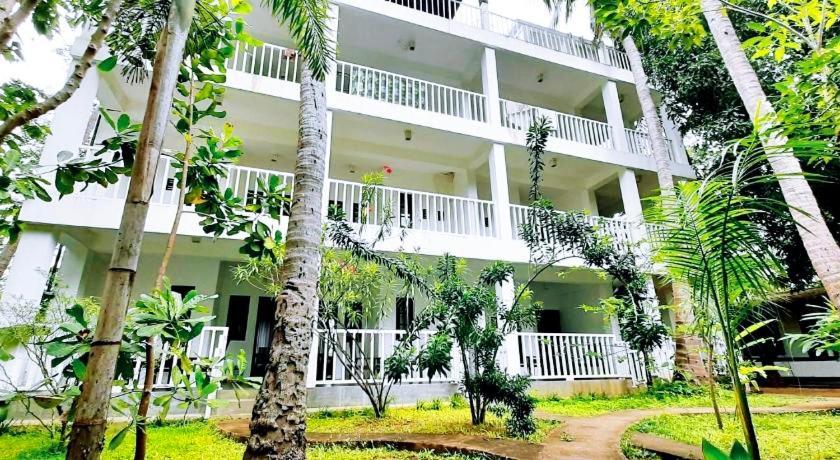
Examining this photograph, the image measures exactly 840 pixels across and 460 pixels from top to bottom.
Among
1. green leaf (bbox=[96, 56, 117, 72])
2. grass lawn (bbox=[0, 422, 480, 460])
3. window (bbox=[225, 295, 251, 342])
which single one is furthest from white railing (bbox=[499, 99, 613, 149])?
green leaf (bbox=[96, 56, 117, 72])

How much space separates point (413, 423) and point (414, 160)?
262 inches

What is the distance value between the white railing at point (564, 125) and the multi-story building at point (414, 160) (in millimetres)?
51

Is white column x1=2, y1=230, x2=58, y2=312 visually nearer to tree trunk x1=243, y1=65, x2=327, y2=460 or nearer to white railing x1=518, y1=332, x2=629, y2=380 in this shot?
tree trunk x1=243, y1=65, x2=327, y2=460

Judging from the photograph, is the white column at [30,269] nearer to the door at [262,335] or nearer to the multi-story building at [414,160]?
the multi-story building at [414,160]

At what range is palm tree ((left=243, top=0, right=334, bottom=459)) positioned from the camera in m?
2.38

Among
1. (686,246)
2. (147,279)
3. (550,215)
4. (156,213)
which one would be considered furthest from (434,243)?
(147,279)

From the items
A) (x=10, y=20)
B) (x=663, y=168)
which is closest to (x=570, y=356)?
(x=663, y=168)

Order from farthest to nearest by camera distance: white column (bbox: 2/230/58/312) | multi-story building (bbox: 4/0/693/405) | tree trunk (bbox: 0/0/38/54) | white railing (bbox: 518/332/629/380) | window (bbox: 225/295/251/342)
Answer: window (bbox: 225/295/251/342) → white railing (bbox: 518/332/629/380) → multi-story building (bbox: 4/0/693/405) → white column (bbox: 2/230/58/312) → tree trunk (bbox: 0/0/38/54)

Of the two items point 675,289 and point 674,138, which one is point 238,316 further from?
point 674,138

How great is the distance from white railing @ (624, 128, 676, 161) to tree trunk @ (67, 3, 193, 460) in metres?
11.2

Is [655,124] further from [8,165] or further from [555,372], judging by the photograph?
[8,165]

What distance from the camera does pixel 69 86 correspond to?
155cm

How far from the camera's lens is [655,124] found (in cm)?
908

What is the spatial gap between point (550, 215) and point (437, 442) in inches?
130
